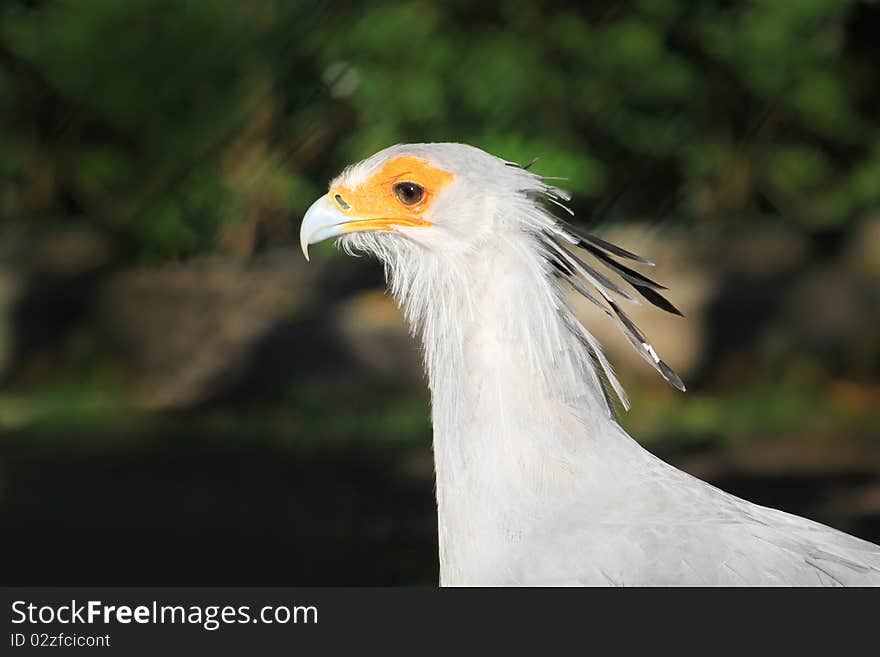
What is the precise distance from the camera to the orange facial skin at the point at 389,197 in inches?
62.6

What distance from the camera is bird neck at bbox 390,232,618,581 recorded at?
Answer: 56.9 inches

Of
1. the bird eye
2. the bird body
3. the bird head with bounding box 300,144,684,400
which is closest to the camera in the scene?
the bird body

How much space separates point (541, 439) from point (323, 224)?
0.49 m

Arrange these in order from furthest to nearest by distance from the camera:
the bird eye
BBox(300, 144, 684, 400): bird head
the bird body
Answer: the bird eye → BBox(300, 144, 684, 400): bird head → the bird body

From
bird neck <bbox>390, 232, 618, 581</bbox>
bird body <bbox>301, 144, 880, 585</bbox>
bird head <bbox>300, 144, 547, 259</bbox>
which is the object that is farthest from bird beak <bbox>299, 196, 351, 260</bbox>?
bird neck <bbox>390, 232, 618, 581</bbox>

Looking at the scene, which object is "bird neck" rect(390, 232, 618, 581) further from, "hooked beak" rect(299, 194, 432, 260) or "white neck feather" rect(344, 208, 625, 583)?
"hooked beak" rect(299, 194, 432, 260)

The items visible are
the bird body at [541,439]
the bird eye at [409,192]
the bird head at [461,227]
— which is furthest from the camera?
the bird eye at [409,192]

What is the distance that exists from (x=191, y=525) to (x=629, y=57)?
3.00 m

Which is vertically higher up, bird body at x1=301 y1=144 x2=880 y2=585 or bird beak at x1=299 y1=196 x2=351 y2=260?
bird beak at x1=299 y1=196 x2=351 y2=260

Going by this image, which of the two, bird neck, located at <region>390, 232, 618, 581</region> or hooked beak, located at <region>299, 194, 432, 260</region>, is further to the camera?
hooked beak, located at <region>299, 194, 432, 260</region>

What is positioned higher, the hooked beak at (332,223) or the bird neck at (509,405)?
the hooked beak at (332,223)

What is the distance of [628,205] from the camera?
17.5 ft

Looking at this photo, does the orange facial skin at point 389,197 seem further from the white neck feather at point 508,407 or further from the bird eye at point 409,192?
the white neck feather at point 508,407

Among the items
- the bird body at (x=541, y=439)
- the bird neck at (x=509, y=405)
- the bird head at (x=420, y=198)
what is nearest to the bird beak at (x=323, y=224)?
the bird head at (x=420, y=198)
